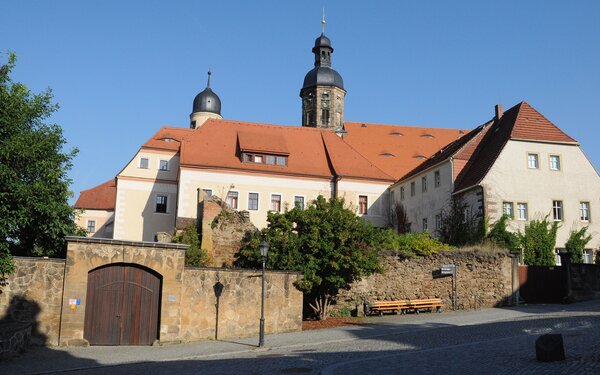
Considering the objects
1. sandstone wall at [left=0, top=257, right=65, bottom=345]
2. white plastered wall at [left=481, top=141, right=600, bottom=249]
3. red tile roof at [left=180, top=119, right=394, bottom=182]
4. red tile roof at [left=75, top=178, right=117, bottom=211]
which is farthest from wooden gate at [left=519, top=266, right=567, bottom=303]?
red tile roof at [left=75, top=178, right=117, bottom=211]

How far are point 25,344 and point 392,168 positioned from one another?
1474 inches

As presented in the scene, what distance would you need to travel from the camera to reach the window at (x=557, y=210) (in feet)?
110

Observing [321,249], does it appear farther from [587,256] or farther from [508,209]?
[587,256]

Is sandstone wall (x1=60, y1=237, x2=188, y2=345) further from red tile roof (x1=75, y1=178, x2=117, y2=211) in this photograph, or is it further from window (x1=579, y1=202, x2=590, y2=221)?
red tile roof (x1=75, y1=178, x2=117, y2=211)

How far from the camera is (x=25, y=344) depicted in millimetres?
16656

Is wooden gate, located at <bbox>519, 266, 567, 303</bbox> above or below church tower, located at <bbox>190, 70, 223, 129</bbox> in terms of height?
below

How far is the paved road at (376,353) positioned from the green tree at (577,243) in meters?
11.0

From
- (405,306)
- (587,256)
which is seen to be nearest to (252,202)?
(405,306)

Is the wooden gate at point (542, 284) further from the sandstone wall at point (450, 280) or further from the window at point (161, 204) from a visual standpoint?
the window at point (161, 204)

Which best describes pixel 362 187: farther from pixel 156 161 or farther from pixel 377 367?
pixel 377 367

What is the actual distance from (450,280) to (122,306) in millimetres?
14302

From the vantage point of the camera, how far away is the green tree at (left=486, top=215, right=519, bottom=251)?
3169cm

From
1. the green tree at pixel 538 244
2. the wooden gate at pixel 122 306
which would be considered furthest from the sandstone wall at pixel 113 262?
the green tree at pixel 538 244

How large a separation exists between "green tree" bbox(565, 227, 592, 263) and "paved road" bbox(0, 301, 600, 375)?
36.2 feet
